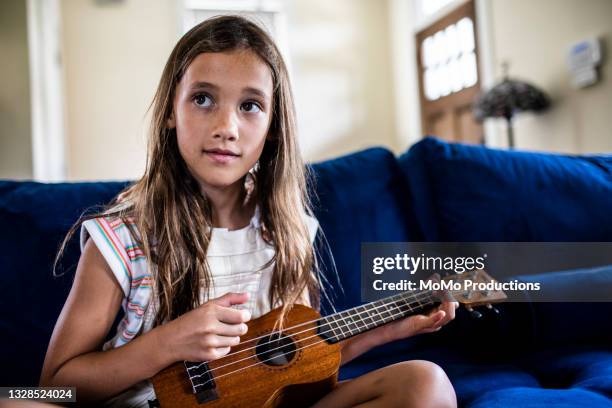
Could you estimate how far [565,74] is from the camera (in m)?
2.92

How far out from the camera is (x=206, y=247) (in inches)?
34.4

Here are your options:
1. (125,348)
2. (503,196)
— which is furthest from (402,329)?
(503,196)

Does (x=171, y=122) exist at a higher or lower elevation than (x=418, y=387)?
higher

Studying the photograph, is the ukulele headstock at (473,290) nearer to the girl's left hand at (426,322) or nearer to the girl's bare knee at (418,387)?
the girl's left hand at (426,322)

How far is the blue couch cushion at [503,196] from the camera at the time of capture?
1.18m

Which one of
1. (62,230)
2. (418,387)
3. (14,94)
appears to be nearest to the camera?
(418,387)

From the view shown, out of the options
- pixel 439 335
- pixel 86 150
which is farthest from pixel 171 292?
pixel 86 150

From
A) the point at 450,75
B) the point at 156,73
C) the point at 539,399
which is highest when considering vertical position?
the point at 156,73

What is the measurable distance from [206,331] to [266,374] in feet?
0.39

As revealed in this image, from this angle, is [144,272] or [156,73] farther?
[156,73]

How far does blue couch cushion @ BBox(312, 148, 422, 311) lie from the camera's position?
43.8 inches

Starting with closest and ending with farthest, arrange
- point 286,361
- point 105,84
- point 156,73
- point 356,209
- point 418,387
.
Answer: point 418,387
point 286,361
point 356,209
point 105,84
point 156,73

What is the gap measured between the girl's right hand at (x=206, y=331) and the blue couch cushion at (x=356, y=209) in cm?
40

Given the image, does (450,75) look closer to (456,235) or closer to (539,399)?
(456,235)
